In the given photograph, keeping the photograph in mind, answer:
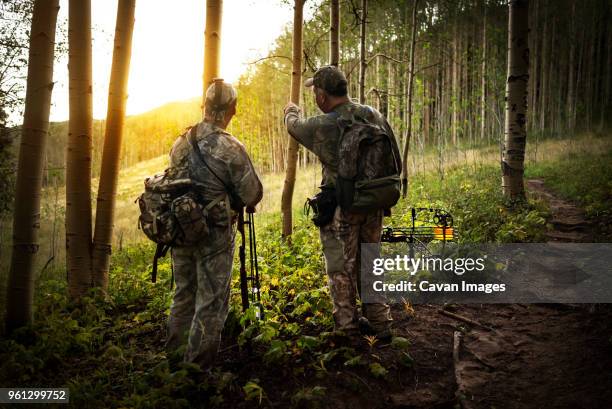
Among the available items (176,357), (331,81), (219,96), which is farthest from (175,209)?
(331,81)

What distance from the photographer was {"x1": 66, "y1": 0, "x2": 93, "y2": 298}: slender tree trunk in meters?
5.10

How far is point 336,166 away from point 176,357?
7.81 feet

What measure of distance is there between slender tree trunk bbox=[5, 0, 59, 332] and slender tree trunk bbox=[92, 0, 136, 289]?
1193 millimetres

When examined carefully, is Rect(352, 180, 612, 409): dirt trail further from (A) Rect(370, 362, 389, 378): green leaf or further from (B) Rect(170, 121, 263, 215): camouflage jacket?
(B) Rect(170, 121, 263, 215): camouflage jacket

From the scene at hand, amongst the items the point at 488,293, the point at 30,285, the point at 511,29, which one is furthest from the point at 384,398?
the point at 511,29

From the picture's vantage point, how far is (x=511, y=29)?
900cm

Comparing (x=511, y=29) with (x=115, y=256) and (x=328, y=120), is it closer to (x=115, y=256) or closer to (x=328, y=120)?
(x=328, y=120)

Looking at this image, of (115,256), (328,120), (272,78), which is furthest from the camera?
(272,78)

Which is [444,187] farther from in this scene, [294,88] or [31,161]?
[31,161]

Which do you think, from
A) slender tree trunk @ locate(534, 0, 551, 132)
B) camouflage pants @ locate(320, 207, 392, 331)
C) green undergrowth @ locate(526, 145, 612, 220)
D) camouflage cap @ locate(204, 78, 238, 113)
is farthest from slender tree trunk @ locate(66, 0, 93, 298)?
slender tree trunk @ locate(534, 0, 551, 132)

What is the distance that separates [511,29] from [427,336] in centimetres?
809

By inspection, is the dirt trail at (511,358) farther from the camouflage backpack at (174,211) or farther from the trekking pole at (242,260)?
the camouflage backpack at (174,211)

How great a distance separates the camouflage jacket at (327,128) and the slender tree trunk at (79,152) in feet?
10.3

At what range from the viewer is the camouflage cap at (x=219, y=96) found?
11.8ft
